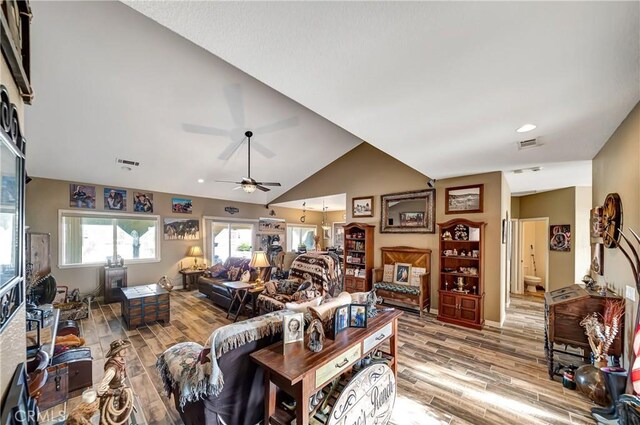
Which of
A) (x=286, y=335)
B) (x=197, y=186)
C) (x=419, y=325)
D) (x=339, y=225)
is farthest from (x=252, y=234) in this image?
(x=286, y=335)

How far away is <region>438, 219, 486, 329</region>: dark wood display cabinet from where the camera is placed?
4.23 m

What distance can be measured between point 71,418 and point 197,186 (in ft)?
20.7

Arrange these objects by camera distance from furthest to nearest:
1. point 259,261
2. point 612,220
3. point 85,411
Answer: point 259,261, point 612,220, point 85,411

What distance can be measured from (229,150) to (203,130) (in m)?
0.83

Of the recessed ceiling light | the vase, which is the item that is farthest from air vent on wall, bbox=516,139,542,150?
the vase

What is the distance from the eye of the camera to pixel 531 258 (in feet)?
23.3

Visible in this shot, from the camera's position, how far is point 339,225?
34.7 feet

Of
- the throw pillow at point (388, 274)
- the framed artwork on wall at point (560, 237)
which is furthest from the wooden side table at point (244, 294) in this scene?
the framed artwork on wall at point (560, 237)

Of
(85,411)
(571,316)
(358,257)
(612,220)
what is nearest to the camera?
(85,411)

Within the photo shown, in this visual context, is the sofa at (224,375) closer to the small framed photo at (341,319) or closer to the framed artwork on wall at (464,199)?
the small framed photo at (341,319)

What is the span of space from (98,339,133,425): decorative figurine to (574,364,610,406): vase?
368cm

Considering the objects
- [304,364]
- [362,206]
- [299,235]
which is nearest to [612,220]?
[304,364]

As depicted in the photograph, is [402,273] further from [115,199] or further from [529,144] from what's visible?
[115,199]

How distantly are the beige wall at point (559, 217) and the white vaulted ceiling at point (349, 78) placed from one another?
2.77 feet
